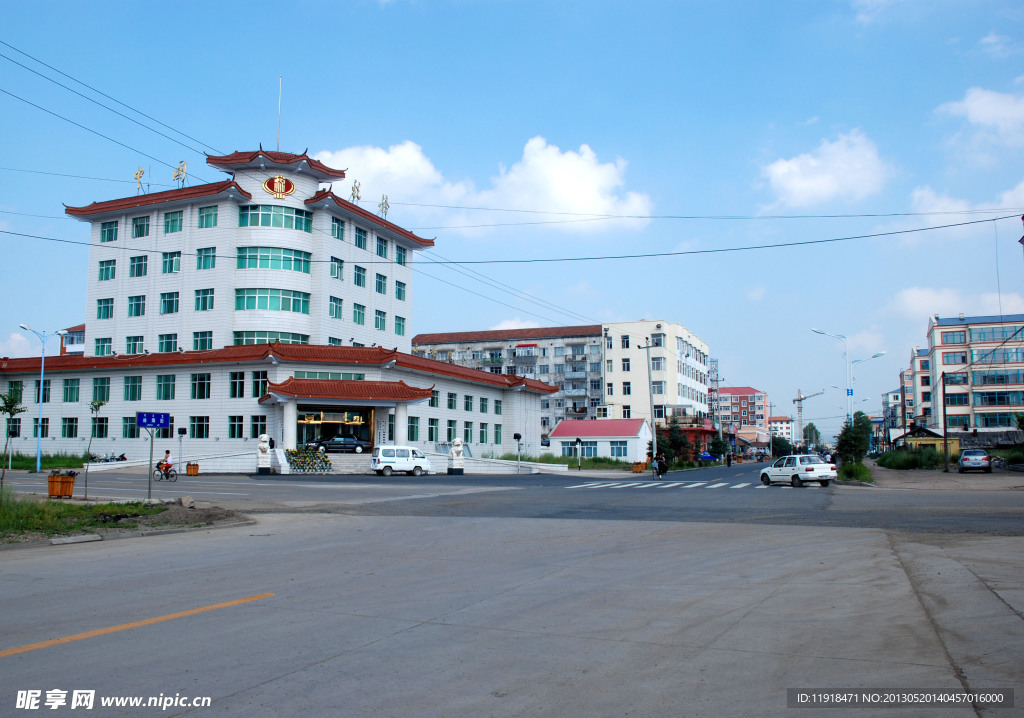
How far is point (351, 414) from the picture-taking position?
51.5 meters

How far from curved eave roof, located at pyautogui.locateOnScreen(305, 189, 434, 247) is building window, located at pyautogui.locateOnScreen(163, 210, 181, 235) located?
10.7m

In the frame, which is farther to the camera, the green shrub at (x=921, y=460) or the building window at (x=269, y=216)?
the green shrub at (x=921, y=460)

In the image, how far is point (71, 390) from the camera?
57.5 m

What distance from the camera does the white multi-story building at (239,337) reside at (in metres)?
50.8

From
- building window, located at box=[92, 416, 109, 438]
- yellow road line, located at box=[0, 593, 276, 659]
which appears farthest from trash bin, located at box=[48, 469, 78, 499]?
building window, located at box=[92, 416, 109, 438]

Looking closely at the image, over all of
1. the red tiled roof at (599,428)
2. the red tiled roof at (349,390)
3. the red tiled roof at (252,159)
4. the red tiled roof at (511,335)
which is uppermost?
the red tiled roof at (252,159)

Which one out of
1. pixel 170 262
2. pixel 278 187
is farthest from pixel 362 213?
pixel 170 262

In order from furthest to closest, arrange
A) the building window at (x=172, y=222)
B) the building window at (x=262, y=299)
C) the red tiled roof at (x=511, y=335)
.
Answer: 1. the red tiled roof at (x=511, y=335)
2. the building window at (x=172, y=222)
3. the building window at (x=262, y=299)

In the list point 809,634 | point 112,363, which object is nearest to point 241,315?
point 112,363

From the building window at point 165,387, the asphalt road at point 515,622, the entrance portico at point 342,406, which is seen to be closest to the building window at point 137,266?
the building window at point 165,387

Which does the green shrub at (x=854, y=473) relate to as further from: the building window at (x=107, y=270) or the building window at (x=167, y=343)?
the building window at (x=107, y=270)

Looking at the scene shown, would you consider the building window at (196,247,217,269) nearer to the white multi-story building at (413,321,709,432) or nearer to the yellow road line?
the white multi-story building at (413,321,709,432)

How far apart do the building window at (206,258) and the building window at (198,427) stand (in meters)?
11.7

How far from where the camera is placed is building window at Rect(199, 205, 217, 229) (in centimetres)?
5603
